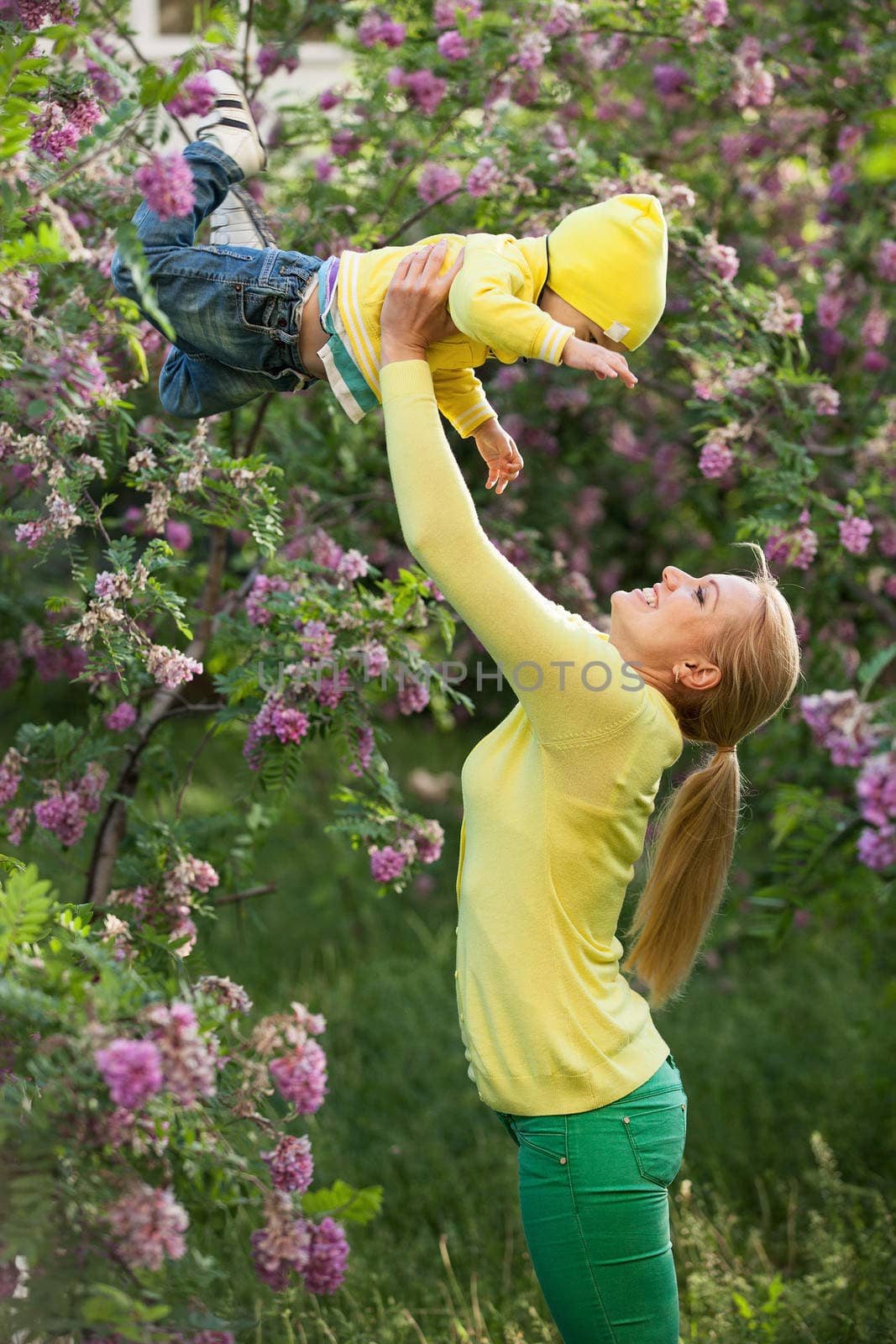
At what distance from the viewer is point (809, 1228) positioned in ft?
10.8

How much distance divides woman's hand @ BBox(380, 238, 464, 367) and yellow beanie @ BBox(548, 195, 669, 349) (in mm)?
213

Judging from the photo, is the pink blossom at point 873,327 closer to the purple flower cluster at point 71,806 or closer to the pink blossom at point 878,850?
the pink blossom at point 878,850

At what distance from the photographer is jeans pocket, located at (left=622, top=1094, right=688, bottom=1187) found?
74.9 inches

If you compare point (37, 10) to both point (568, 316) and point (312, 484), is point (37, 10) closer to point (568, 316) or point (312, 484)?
point (568, 316)

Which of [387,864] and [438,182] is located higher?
[438,182]

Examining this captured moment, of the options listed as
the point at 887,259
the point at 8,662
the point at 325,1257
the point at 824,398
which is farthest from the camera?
the point at 887,259

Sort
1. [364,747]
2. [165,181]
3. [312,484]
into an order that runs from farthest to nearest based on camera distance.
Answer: [312,484], [364,747], [165,181]

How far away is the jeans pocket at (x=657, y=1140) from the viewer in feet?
6.24

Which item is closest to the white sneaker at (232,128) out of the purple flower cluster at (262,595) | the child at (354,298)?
the child at (354,298)

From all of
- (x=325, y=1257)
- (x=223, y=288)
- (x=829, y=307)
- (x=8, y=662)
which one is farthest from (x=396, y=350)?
(x=829, y=307)

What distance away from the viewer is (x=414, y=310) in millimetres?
1839

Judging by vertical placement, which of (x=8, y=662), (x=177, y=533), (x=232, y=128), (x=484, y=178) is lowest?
(x=8, y=662)

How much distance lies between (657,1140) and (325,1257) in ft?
1.64

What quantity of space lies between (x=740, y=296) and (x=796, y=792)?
1.18 metres
